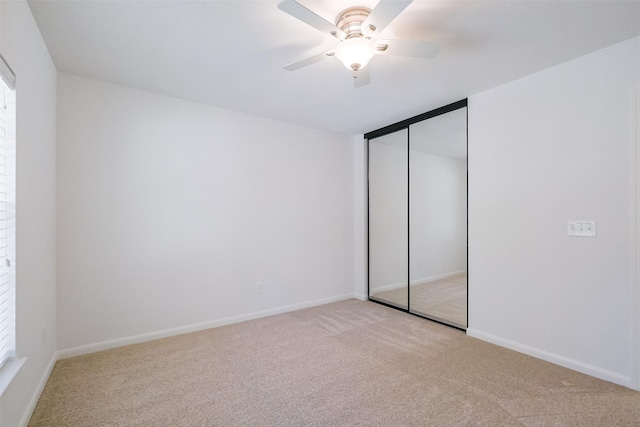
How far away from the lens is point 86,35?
203 centimetres

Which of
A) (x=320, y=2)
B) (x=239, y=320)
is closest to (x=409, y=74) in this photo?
(x=320, y=2)

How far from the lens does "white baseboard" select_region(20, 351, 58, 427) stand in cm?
171

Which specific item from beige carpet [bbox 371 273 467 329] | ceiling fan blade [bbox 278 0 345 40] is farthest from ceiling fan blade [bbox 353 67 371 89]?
beige carpet [bbox 371 273 467 329]

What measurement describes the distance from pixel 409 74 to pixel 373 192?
2.00 metres

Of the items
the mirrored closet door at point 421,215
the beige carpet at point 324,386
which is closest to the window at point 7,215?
the beige carpet at point 324,386

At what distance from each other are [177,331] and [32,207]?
1.73 m

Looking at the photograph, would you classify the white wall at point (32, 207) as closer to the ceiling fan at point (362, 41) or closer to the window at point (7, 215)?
the window at point (7, 215)

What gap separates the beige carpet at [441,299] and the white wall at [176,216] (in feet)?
3.66

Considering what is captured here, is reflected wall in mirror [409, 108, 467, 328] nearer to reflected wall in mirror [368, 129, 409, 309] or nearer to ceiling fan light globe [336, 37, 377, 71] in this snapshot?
reflected wall in mirror [368, 129, 409, 309]

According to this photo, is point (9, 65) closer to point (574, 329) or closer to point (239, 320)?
point (239, 320)

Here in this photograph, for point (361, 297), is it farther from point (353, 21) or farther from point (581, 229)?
point (353, 21)

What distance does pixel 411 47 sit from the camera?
1.77m

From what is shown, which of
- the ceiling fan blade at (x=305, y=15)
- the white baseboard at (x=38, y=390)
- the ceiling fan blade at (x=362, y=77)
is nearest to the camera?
the ceiling fan blade at (x=305, y=15)

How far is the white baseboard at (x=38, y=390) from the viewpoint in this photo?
5.62 ft
